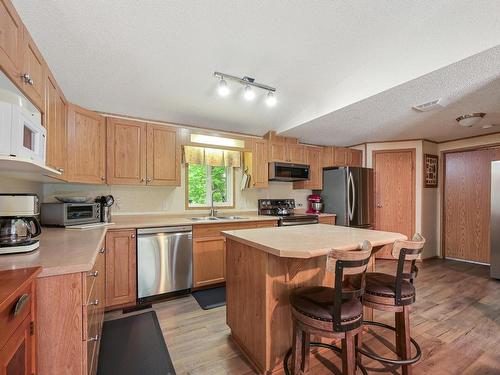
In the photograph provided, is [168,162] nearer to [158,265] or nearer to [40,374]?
[158,265]

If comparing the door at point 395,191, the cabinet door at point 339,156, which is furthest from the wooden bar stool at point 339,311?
the door at point 395,191

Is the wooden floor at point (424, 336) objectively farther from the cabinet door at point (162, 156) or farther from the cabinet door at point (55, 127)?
the cabinet door at point (55, 127)

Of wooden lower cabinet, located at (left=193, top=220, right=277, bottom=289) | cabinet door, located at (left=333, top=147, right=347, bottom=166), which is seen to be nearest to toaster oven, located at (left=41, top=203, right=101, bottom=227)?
wooden lower cabinet, located at (left=193, top=220, right=277, bottom=289)

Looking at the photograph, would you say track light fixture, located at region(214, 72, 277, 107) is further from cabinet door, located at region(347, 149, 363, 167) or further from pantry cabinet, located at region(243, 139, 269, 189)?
cabinet door, located at region(347, 149, 363, 167)

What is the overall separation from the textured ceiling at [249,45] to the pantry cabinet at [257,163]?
103 centimetres

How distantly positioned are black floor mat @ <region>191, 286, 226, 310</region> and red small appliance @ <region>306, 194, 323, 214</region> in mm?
2333

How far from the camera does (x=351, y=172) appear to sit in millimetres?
4305

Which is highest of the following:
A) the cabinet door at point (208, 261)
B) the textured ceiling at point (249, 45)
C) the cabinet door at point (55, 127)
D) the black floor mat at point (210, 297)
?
the textured ceiling at point (249, 45)

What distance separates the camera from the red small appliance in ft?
15.0

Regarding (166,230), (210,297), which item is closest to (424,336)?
(210,297)

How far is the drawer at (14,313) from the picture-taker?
744mm

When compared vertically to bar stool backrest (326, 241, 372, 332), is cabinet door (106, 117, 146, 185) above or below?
above

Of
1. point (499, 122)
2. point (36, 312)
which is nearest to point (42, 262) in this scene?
point (36, 312)

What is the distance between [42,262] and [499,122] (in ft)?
17.5
